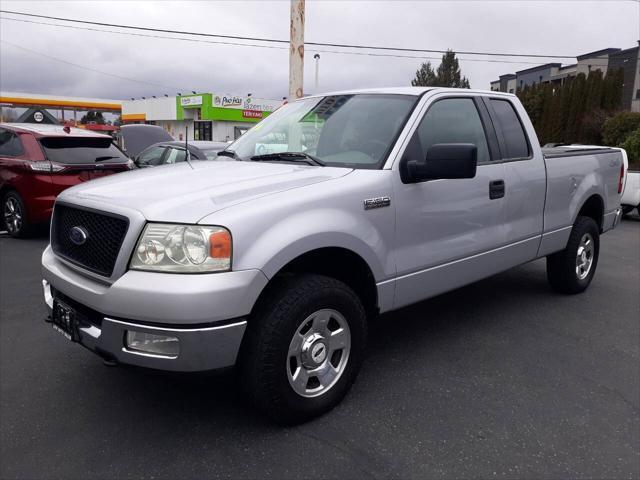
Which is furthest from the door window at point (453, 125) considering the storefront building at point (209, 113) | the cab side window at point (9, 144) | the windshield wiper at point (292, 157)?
the storefront building at point (209, 113)

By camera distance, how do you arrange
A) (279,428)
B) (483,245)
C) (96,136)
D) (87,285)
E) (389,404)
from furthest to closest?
(96,136) < (483,245) < (389,404) < (279,428) < (87,285)

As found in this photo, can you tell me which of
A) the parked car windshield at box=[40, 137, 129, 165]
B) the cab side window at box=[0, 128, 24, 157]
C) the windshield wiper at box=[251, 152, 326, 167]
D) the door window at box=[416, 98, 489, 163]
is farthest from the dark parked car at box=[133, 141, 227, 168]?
the door window at box=[416, 98, 489, 163]

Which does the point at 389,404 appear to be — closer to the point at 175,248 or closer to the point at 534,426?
the point at 534,426

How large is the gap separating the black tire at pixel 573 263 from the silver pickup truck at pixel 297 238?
0.89 meters

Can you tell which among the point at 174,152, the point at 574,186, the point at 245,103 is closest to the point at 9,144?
the point at 174,152

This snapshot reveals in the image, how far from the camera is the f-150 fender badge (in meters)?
3.07

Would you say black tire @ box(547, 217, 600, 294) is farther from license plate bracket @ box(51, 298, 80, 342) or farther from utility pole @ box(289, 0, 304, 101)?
utility pole @ box(289, 0, 304, 101)

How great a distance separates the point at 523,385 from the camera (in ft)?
11.3

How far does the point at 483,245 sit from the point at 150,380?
2.45 m

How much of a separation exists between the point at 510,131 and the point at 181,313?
3186 mm

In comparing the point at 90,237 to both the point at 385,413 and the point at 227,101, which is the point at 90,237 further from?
the point at 227,101

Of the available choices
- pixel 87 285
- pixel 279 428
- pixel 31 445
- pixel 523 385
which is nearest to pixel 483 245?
pixel 523 385

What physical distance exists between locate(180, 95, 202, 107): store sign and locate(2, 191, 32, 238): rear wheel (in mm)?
40171

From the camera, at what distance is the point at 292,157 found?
3.57m
